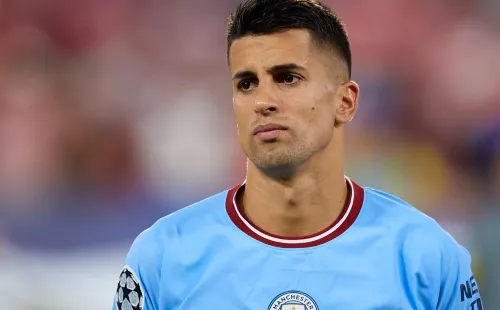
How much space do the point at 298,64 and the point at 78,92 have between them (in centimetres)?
229

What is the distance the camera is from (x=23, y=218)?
13.8ft

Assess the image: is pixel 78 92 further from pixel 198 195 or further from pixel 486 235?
pixel 486 235

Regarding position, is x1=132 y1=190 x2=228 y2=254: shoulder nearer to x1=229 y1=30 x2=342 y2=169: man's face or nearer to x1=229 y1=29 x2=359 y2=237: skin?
x1=229 y1=29 x2=359 y2=237: skin

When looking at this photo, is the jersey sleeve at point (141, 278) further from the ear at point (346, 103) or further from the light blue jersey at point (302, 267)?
the ear at point (346, 103)

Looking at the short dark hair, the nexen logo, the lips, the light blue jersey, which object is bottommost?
the nexen logo

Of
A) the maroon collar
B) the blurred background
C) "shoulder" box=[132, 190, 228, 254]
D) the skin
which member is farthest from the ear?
the blurred background

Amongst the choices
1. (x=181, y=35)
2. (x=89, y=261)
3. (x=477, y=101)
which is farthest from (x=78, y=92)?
(x=477, y=101)

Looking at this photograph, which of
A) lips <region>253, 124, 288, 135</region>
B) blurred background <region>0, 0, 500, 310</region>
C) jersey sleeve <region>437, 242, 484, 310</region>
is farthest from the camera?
blurred background <region>0, 0, 500, 310</region>

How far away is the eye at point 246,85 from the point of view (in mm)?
2379

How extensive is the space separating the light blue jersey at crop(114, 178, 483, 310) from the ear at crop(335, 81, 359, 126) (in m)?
0.28

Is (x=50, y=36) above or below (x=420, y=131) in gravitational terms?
above

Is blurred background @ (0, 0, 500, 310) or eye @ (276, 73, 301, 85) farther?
blurred background @ (0, 0, 500, 310)

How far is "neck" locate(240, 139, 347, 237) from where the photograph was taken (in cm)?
240

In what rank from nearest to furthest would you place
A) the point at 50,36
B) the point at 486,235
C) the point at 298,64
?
the point at 298,64 → the point at 486,235 → the point at 50,36
